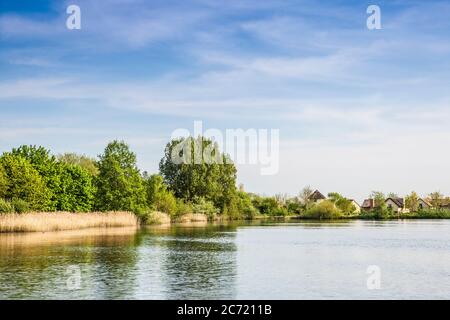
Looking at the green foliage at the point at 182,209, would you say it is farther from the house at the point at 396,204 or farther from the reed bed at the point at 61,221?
the house at the point at 396,204

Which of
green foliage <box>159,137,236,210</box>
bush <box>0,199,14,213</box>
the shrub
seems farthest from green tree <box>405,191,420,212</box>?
bush <box>0,199,14,213</box>

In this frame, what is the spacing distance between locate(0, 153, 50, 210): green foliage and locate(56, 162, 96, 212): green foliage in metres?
5.76

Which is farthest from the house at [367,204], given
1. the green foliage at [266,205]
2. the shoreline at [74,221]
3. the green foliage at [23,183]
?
the green foliage at [23,183]

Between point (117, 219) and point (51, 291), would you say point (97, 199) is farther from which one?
point (51, 291)

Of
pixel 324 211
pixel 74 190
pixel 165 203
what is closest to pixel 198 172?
pixel 165 203

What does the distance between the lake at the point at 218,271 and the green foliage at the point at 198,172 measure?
181ft

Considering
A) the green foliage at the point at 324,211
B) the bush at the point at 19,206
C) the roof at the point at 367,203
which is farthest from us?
the roof at the point at 367,203

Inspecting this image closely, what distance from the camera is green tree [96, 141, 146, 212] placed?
64.4m

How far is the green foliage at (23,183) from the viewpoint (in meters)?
52.2

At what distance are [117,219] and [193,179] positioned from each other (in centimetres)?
3174

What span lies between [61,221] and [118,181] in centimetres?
1420

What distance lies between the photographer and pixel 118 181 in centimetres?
6531
